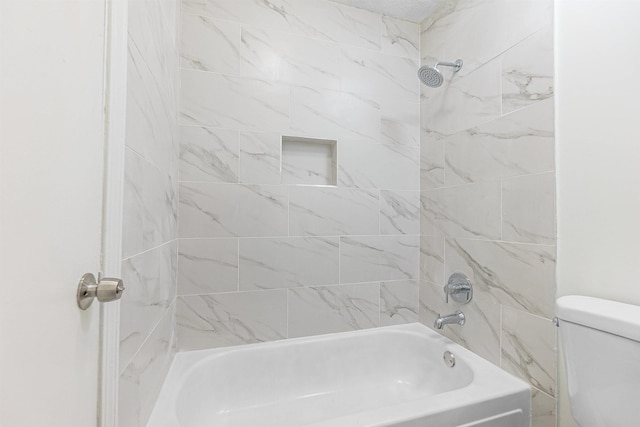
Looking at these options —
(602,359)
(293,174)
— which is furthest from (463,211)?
(293,174)

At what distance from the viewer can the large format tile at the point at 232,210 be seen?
4.71 ft

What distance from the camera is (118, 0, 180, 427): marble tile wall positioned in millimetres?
738

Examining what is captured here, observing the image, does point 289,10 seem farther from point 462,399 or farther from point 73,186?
point 462,399

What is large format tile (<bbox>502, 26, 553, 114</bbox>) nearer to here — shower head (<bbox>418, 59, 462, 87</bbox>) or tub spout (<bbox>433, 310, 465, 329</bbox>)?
shower head (<bbox>418, 59, 462, 87</bbox>)

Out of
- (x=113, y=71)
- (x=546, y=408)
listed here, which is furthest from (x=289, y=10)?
(x=546, y=408)

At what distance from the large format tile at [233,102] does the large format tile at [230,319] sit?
88cm

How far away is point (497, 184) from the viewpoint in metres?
1.29

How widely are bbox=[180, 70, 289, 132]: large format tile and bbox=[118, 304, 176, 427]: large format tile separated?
0.94 metres

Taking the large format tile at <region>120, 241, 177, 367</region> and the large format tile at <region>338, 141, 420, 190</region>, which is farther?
the large format tile at <region>338, 141, 420, 190</region>

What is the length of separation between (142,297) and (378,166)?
4.40ft

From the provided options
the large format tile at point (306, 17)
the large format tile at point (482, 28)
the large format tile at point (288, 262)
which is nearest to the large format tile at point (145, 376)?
the large format tile at point (288, 262)

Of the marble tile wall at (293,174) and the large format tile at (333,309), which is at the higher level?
the marble tile wall at (293,174)

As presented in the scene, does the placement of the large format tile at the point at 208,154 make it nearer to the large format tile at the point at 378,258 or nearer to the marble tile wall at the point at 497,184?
the large format tile at the point at 378,258

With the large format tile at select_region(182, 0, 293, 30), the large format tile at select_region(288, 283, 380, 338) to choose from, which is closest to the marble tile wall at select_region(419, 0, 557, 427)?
the large format tile at select_region(288, 283, 380, 338)
